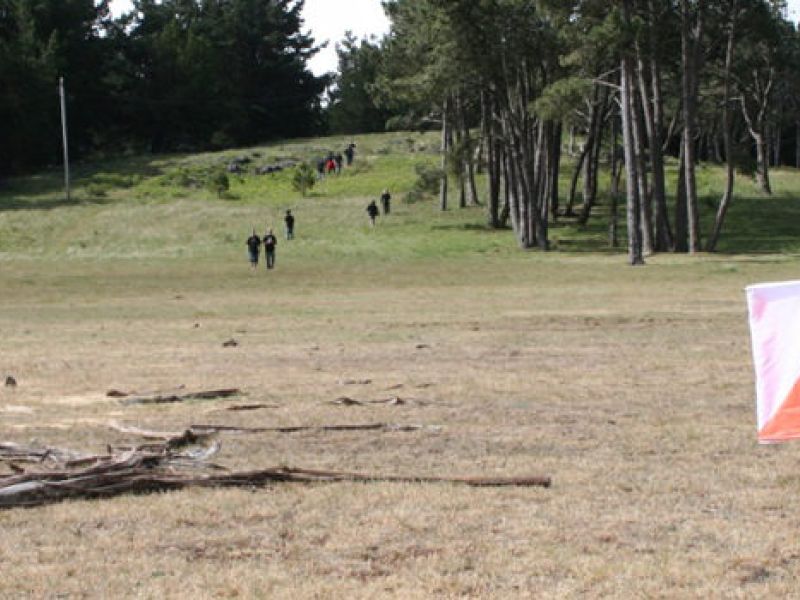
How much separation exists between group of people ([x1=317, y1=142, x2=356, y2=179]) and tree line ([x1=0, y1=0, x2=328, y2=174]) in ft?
62.3

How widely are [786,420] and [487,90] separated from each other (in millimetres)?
47994

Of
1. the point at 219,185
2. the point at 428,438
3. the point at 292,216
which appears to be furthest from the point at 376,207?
the point at 428,438

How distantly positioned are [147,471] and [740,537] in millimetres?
4547

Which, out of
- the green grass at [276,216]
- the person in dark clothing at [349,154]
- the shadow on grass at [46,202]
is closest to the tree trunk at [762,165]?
the green grass at [276,216]

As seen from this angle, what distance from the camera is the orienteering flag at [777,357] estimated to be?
7227 millimetres

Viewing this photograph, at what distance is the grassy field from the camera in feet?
23.2

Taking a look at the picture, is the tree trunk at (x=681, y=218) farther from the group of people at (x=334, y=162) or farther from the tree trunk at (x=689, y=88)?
the group of people at (x=334, y=162)

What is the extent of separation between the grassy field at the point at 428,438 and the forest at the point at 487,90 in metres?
10.6

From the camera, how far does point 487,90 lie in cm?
5416

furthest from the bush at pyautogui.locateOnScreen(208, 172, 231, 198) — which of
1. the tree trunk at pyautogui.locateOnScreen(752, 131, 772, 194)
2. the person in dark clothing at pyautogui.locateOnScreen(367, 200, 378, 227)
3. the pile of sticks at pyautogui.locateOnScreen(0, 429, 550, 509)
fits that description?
the pile of sticks at pyautogui.locateOnScreen(0, 429, 550, 509)

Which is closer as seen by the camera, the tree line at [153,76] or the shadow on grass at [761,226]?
the shadow on grass at [761,226]

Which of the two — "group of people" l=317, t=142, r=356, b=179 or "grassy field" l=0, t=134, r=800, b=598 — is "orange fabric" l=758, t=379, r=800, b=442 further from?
"group of people" l=317, t=142, r=356, b=179

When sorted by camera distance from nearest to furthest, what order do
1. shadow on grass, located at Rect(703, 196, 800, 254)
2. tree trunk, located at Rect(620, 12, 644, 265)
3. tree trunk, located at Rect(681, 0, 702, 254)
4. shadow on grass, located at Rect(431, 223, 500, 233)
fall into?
tree trunk, located at Rect(620, 12, 644, 265) < tree trunk, located at Rect(681, 0, 702, 254) < shadow on grass, located at Rect(703, 196, 800, 254) < shadow on grass, located at Rect(431, 223, 500, 233)

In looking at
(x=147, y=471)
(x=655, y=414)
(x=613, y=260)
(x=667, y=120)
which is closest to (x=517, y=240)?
(x=613, y=260)
